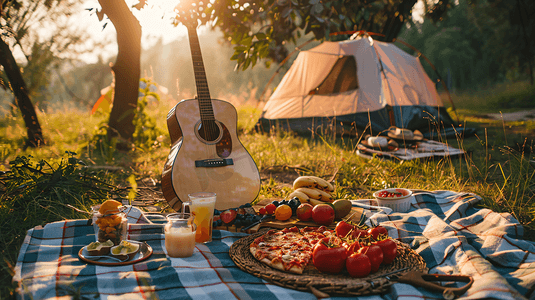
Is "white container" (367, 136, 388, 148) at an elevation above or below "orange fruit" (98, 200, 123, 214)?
below

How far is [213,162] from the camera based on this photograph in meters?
2.62

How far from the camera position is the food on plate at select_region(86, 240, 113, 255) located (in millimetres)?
1688

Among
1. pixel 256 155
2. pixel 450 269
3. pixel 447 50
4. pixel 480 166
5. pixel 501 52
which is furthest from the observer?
pixel 447 50

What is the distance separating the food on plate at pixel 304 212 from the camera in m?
2.34

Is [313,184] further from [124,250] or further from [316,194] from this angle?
[124,250]

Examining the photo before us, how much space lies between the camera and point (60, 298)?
4.38 feet

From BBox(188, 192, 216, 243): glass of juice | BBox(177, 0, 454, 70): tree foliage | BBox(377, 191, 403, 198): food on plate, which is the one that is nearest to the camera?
BBox(188, 192, 216, 243): glass of juice

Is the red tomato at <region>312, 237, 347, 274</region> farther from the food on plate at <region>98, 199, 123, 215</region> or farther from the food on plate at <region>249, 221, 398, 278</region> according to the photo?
the food on plate at <region>98, 199, 123, 215</region>

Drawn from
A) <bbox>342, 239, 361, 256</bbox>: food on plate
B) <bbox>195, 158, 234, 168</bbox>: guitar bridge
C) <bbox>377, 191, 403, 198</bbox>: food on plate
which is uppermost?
<bbox>195, 158, 234, 168</bbox>: guitar bridge

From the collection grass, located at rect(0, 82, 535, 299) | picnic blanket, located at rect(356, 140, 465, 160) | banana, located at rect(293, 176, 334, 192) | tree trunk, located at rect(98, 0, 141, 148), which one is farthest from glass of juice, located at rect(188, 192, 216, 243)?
tree trunk, located at rect(98, 0, 141, 148)

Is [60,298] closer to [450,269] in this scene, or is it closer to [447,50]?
[450,269]

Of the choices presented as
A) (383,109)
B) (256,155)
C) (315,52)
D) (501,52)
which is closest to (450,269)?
(256,155)

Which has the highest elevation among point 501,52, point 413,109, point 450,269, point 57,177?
point 501,52

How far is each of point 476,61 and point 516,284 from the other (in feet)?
97.8
